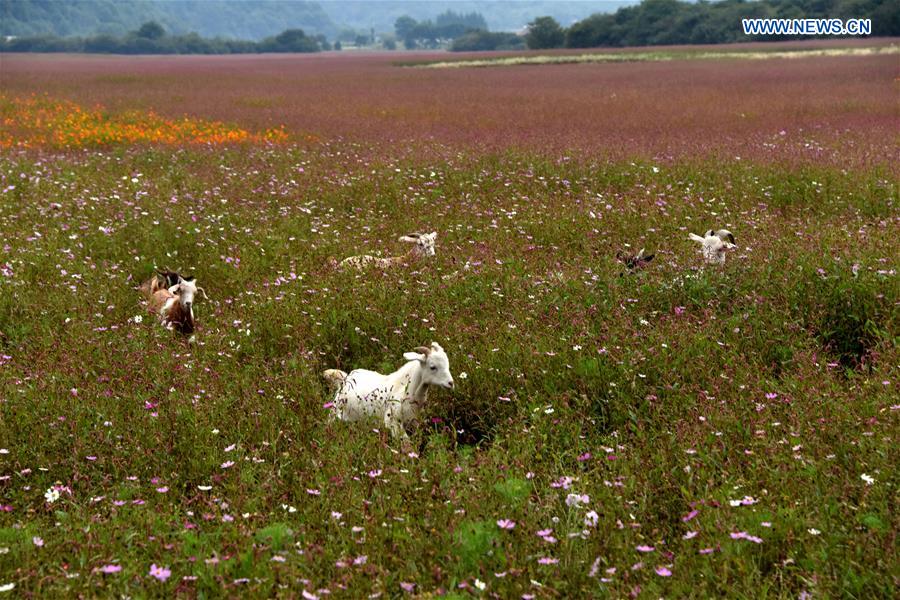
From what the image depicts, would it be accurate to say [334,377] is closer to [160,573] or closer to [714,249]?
[160,573]

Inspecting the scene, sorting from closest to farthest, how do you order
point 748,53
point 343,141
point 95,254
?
point 95,254 → point 343,141 → point 748,53

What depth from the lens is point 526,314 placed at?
6.45 metres

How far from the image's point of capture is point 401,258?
27.2 ft

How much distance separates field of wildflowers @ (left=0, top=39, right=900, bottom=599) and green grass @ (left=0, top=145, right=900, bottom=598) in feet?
0.07

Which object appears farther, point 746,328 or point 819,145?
point 819,145

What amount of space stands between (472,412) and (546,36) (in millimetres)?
88697

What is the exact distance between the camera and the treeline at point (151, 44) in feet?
384

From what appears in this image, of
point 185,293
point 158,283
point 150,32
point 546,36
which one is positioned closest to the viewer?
point 185,293

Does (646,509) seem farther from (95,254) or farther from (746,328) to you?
(95,254)

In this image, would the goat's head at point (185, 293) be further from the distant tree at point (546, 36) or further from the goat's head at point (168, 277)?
the distant tree at point (546, 36)

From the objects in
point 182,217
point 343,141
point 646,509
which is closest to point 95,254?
point 182,217

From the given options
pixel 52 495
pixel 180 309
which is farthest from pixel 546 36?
pixel 52 495

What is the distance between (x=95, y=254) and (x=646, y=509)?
699cm

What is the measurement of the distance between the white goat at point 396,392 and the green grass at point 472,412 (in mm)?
185
